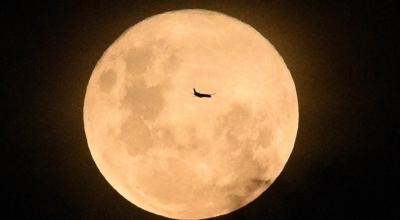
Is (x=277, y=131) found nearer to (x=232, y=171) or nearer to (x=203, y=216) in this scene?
(x=232, y=171)

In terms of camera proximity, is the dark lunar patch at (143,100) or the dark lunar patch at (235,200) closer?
the dark lunar patch at (143,100)

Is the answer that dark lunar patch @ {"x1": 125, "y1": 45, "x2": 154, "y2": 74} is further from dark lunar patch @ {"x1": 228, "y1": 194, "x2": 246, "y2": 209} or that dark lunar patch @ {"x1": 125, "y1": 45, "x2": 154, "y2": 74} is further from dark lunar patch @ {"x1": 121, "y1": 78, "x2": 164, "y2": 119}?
dark lunar patch @ {"x1": 228, "y1": 194, "x2": 246, "y2": 209}

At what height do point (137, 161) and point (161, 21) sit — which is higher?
point (161, 21)

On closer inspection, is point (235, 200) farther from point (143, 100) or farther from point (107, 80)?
point (107, 80)

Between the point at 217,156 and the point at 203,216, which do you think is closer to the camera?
the point at 217,156

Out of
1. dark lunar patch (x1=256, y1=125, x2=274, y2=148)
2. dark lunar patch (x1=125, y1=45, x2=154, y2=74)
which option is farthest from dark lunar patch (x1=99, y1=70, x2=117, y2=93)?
dark lunar patch (x1=256, y1=125, x2=274, y2=148)

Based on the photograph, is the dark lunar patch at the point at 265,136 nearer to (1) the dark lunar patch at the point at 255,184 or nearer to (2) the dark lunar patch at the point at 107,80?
(1) the dark lunar patch at the point at 255,184

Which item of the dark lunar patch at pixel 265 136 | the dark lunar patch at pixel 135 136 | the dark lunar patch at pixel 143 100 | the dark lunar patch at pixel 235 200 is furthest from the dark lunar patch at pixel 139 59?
the dark lunar patch at pixel 235 200

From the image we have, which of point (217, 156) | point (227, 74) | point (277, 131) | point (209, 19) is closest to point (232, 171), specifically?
point (217, 156)
